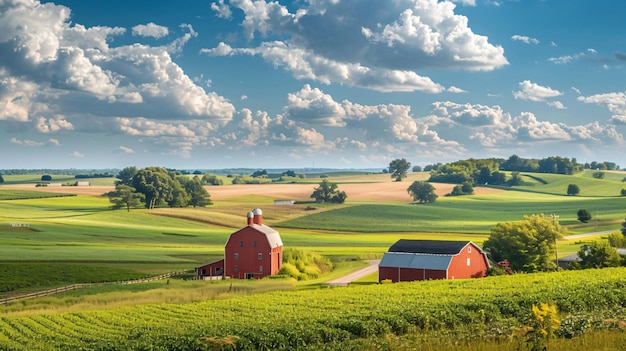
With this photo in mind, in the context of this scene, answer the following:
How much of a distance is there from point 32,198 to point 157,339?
395ft

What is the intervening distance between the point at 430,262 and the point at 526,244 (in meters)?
16.2

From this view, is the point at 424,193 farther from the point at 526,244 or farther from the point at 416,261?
the point at 416,261

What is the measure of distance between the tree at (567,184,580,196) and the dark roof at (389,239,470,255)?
121 metres

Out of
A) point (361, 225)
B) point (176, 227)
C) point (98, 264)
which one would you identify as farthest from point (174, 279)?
point (361, 225)

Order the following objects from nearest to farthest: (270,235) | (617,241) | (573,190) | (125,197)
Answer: (270,235) < (617,241) < (125,197) < (573,190)

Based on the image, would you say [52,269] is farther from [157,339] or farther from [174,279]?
[157,339]

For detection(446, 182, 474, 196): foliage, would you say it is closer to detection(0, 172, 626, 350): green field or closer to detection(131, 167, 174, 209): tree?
detection(0, 172, 626, 350): green field

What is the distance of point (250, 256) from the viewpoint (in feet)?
241

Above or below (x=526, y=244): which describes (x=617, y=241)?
below

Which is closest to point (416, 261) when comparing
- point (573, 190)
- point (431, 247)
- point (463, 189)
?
point (431, 247)

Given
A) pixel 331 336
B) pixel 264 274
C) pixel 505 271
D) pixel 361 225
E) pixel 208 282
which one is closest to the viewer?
pixel 331 336

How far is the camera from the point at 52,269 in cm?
6053

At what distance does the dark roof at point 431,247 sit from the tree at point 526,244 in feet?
35.4

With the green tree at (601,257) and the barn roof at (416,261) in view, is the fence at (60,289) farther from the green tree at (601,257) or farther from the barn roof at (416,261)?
the green tree at (601,257)
